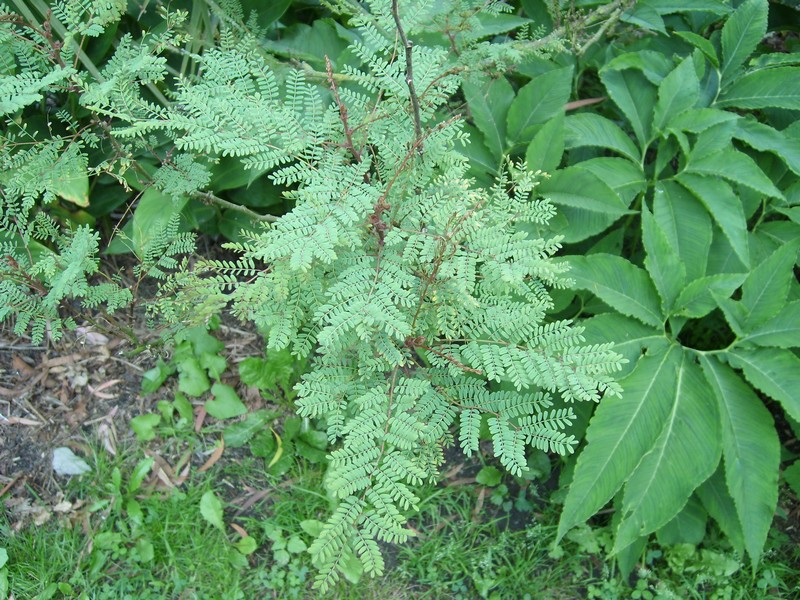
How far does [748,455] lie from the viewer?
208cm

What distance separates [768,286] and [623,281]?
17.8 inches

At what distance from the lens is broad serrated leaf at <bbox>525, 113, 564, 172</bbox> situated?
2254mm

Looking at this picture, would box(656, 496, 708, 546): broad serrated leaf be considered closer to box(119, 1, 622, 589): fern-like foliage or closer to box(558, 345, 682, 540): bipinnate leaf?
box(558, 345, 682, 540): bipinnate leaf

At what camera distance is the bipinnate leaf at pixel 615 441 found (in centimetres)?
200

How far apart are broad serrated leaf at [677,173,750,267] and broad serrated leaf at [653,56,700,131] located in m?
0.26

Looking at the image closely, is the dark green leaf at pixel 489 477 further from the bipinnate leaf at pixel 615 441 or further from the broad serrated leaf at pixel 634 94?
the broad serrated leaf at pixel 634 94

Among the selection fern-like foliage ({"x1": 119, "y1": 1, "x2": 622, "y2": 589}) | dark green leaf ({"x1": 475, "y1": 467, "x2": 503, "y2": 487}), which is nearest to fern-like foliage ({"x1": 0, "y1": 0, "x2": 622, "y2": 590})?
fern-like foliage ({"x1": 119, "y1": 1, "x2": 622, "y2": 589})

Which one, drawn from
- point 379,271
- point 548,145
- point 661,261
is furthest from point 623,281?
point 379,271

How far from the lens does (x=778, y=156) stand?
2.38 m

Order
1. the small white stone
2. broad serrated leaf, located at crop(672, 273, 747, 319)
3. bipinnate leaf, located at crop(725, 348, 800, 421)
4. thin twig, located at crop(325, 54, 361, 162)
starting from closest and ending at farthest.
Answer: thin twig, located at crop(325, 54, 361, 162) → bipinnate leaf, located at crop(725, 348, 800, 421) → broad serrated leaf, located at crop(672, 273, 747, 319) → the small white stone

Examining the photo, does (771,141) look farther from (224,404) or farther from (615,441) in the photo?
(224,404)

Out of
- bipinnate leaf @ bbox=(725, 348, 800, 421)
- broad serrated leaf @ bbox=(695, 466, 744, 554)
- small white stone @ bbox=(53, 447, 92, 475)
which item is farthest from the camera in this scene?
small white stone @ bbox=(53, 447, 92, 475)

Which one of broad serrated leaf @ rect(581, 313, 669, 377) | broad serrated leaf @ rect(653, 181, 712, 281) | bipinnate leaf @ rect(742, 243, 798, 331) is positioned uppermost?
broad serrated leaf @ rect(653, 181, 712, 281)

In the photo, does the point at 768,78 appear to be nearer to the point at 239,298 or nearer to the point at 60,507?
the point at 239,298
